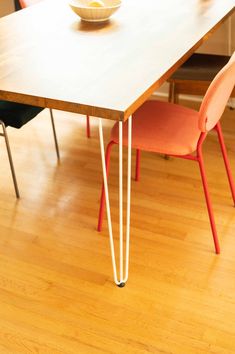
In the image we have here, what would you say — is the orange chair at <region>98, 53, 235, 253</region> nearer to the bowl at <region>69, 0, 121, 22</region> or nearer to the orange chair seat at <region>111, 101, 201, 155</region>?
the orange chair seat at <region>111, 101, 201, 155</region>

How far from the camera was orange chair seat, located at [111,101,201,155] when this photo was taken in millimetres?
1636

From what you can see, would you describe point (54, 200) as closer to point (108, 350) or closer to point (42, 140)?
point (42, 140)

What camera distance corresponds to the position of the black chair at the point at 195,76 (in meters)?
2.24

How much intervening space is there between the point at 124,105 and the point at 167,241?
2.67 feet

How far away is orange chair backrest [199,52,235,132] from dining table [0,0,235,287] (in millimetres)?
153

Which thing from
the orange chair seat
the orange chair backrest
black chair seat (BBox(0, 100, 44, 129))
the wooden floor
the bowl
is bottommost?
the wooden floor

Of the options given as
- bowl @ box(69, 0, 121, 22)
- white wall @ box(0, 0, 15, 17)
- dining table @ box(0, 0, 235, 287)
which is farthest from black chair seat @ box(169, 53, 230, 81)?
white wall @ box(0, 0, 15, 17)

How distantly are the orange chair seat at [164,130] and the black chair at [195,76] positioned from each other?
1.27 ft

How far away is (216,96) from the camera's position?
1.46m

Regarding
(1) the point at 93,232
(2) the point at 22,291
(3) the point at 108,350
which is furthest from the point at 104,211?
(3) the point at 108,350

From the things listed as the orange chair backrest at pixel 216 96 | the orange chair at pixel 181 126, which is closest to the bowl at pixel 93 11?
the orange chair at pixel 181 126

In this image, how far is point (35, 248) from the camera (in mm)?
1852

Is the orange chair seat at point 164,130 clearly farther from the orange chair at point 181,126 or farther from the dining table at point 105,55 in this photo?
the dining table at point 105,55

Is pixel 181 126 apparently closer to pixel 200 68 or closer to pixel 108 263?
pixel 108 263
